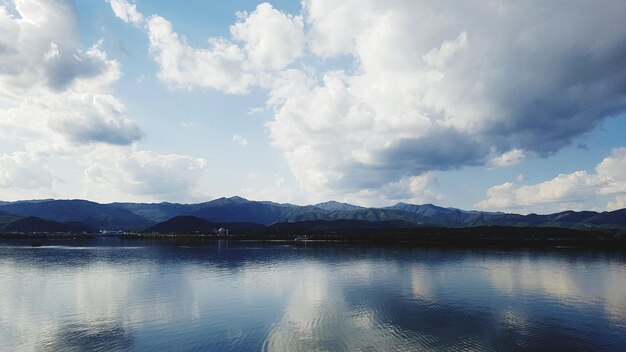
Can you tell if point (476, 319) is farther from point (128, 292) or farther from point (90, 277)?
point (90, 277)

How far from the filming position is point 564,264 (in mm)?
133750

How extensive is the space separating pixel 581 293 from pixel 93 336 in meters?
85.8

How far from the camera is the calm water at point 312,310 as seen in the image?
4631cm

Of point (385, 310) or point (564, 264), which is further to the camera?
point (564, 264)

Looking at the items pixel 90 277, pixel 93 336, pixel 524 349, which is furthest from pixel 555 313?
pixel 90 277

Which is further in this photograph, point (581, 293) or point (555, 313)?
point (581, 293)

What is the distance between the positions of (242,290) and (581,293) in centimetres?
6744

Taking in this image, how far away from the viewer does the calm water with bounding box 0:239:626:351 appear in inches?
1823

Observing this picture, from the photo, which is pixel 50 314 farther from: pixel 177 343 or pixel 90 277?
pixel 90 277

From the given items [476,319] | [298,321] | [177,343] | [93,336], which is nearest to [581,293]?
[476,319]

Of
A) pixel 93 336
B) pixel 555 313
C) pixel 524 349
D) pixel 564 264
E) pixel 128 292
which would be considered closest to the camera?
pixel 524 349

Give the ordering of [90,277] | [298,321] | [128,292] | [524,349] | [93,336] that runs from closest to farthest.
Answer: [524,349] → [93,336] → [298,321] → [128,292] → [90,277]

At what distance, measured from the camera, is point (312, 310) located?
63344mm

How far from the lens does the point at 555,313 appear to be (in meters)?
62.7
